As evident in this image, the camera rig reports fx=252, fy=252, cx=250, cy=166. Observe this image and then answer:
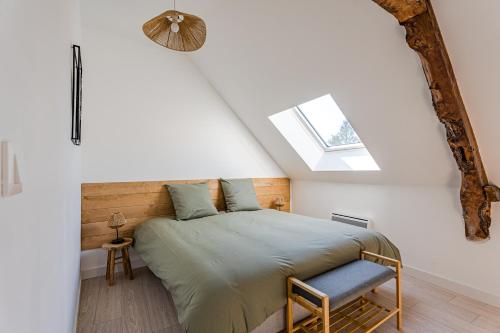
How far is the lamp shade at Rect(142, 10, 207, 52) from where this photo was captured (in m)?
1.50

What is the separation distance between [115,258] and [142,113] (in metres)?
1.64

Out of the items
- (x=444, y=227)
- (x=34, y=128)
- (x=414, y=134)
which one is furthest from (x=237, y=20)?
(x=444, y=227)

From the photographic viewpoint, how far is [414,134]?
2191mm

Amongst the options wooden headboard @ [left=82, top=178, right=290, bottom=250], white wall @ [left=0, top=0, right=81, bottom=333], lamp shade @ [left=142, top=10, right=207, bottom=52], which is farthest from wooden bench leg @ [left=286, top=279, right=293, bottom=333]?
wooden headboard @ [left=82, top=178, right=290, bottom=250]

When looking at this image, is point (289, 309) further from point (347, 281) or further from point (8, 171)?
point (8, 171)

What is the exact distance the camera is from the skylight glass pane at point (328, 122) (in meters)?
3.09

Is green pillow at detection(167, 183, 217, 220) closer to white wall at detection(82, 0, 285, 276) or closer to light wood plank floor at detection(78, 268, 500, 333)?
white wall at detection(82, 0, 285, 276)

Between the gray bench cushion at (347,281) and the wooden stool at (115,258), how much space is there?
181 cm

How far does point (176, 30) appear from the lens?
1.57 metres

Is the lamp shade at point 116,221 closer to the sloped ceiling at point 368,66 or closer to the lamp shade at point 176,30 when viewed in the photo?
the lamp shade at point 176,30

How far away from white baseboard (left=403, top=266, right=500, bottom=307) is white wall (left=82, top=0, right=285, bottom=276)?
239 centimetres

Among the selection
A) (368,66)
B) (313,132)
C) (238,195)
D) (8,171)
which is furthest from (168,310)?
(313,132)

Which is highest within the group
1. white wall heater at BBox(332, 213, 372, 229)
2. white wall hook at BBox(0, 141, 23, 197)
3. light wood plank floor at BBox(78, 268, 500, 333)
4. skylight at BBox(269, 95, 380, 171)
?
skylight at BBox(269, 95, 380, 171)

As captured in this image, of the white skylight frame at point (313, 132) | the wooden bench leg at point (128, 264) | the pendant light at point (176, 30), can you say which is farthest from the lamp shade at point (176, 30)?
the wooden bench leg at point (128, 264)
